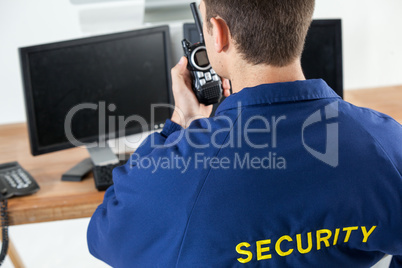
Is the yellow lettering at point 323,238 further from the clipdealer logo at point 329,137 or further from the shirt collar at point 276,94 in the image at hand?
the shirt collar at point 276,94

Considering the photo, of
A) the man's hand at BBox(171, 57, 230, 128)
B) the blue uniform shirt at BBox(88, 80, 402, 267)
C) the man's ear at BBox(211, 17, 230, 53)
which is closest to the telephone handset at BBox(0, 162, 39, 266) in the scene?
the man's hand at BBox(171, 57, 230, 128)

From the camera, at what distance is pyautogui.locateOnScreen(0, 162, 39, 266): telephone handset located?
1.43 metres

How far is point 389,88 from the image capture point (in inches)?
93.9

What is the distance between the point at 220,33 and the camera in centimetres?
96

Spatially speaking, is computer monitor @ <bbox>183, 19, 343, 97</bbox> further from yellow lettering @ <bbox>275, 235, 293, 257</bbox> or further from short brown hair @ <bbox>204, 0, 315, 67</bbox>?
yellow lettering @ <bbox>275, 235, 293, 257</bbox>

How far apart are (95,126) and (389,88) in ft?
4.83

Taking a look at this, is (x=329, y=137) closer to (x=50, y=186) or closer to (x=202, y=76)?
(x=202, y=76)

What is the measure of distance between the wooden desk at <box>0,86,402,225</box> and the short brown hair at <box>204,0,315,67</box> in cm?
76

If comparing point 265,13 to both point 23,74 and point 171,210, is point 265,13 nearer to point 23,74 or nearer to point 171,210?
point 171,210

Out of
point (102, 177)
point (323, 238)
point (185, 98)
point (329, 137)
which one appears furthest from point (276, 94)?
point (102, 177)

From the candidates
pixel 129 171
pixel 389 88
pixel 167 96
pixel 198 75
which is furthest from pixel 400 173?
pixel 389 88

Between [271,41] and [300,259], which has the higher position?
[271,41]

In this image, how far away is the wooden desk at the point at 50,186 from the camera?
1.45 meters

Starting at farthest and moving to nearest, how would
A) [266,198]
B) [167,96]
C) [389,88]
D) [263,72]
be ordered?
[389,88], [167,96], [263,72], [266,198]
